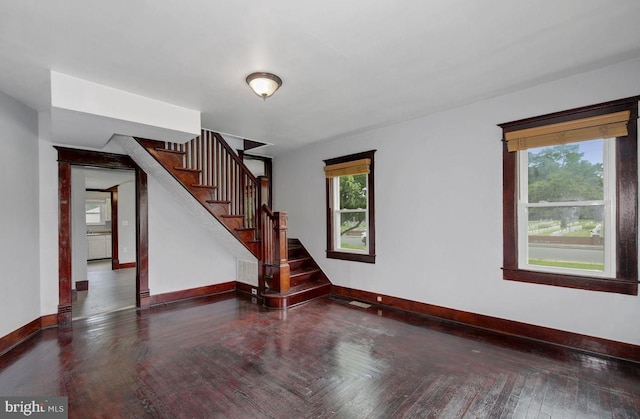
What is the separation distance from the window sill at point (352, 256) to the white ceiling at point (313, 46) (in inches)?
94.3

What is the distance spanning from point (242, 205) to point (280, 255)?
0.98 meters

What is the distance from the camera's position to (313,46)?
2.34 metres

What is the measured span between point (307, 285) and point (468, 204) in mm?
2826

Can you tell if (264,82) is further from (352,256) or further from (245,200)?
(352,256)

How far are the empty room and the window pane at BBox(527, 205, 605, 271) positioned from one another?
2 centimetres

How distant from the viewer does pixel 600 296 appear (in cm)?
285

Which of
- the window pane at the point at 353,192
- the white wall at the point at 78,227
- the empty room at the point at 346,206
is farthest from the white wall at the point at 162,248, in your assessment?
the window pane at the point at 353,192

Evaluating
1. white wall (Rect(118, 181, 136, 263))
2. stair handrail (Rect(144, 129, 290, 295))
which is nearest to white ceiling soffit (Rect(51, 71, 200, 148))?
stair handrail (Rect(144, 129, 290, 295))

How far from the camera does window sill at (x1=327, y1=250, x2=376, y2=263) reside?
186 inches

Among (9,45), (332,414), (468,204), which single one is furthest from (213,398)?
(468,204)

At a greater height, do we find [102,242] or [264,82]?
[264,82]

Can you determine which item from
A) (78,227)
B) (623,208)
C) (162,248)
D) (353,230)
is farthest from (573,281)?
(78,227)

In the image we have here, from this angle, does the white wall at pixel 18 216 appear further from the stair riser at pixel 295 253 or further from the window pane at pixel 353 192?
the window pane at pixel 353 192

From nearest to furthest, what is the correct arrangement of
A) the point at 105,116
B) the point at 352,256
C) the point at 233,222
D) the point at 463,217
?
the point at 105,116 < the point at 463,217 < the point at 233,222 < the point at 352,256
